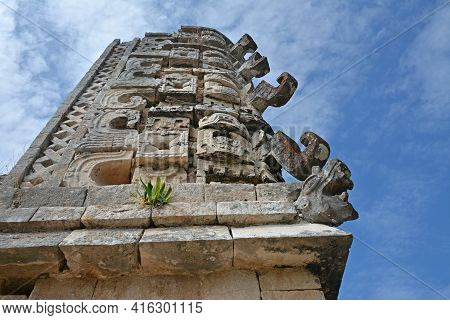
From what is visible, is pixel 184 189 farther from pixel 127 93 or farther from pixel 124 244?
pixel 127 93

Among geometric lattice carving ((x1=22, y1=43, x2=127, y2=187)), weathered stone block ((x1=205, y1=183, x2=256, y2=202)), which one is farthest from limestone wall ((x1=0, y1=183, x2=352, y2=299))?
geometric lattice carving ((x1=22, y1=43, x2=127, y2=187))

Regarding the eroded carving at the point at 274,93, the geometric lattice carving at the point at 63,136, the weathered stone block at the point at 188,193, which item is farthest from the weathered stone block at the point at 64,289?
the eroded carving at the point at 274,93

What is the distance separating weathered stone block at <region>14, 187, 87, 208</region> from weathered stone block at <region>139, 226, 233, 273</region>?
2.98 feet

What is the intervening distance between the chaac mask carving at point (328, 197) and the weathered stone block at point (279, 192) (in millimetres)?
91

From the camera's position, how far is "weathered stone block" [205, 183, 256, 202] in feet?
12.9

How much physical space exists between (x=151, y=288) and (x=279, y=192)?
144 cm

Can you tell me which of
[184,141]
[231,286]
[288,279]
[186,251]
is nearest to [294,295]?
[288,279]

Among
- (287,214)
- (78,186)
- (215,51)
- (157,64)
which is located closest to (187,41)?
(215,51)

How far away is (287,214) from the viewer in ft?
11.7

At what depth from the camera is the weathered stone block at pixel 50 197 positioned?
12.5ft

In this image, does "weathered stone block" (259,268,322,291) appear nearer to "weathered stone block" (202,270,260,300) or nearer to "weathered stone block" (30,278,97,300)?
"weathered stone block" (202,270,260,300)

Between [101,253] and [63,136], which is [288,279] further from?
[63,136]

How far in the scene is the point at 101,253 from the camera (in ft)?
10.6

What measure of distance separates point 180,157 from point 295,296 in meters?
2.17
